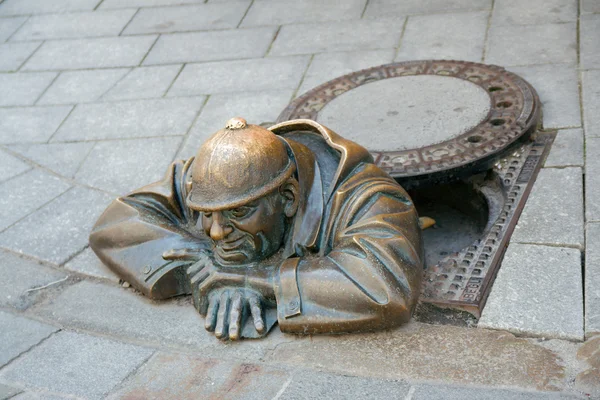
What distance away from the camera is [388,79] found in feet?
17.5

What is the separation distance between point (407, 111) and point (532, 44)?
4.14 feet

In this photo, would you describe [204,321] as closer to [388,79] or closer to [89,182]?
[89,182]

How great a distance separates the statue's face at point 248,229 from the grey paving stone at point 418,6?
3406 mm

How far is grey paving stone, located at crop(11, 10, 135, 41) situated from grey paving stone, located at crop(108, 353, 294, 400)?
4.19 m

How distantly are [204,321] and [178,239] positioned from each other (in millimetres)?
387

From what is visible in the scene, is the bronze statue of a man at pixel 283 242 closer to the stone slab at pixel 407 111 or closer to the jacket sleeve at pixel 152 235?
the jacket sleeve at pixel 152 235

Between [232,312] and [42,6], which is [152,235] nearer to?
[232,312]

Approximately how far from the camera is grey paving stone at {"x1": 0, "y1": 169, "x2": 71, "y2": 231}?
4699 millimetres

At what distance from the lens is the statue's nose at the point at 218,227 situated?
10.6 ft

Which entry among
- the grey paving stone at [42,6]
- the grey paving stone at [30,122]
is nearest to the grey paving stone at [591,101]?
the grey paving stone at [30,122]

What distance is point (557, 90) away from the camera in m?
4.98

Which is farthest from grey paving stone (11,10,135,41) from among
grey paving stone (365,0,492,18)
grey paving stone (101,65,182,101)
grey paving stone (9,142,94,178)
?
grey paving stone (365,0,492,18)

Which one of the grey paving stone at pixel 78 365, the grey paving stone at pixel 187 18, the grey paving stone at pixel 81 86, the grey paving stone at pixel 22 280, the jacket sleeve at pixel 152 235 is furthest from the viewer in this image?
the grey paving stone at pixel 187 18

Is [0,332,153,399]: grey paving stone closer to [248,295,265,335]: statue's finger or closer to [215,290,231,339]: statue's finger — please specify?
[215,290,231,339]: statue's finger
